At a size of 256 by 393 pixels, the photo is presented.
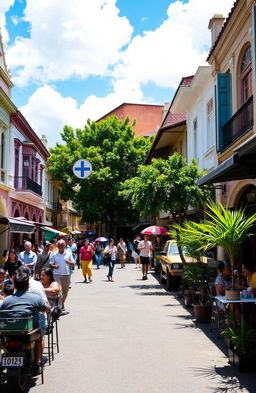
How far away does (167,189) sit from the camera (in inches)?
621

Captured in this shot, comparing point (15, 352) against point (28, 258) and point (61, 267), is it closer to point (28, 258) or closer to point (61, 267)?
point (61, 267)

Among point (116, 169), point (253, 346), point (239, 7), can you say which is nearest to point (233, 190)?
point (239, 7)

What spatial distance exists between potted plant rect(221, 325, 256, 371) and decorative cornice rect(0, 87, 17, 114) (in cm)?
2033

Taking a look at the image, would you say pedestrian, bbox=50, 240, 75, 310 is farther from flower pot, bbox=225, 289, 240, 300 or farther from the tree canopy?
flower pot, bbox=225, 289, 240, 300

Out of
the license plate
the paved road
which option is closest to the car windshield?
the paved road

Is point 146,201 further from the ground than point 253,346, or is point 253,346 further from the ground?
point 146,201

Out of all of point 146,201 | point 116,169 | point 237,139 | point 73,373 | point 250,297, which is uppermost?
point 116,169

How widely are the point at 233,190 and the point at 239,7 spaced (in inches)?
205

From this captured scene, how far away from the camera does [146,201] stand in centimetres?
1596

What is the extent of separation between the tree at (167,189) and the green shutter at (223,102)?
1.62 metres

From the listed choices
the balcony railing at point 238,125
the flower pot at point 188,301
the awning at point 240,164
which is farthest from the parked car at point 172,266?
the awning at point 240,164

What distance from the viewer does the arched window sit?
45.2 feet

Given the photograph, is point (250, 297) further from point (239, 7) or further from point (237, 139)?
point (239, 7)

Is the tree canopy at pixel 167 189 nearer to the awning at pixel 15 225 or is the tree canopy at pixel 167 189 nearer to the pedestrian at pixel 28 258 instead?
the awning at pixel 15 225
